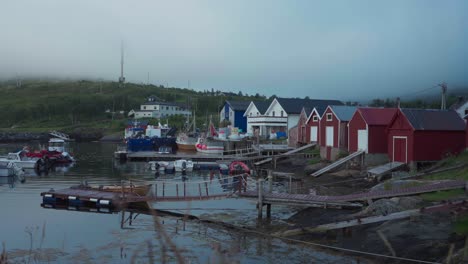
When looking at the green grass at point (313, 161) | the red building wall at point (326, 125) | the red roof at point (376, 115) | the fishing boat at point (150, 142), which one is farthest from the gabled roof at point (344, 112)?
the fishing boat at point (150, 142)

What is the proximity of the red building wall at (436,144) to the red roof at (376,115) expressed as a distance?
5382mm

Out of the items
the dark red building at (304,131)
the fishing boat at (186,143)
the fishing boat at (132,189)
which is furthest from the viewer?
the fishing boat at (186,143)

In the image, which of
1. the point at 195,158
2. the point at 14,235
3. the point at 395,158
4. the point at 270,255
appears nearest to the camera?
the point at 270,255

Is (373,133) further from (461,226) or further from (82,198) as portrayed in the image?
(461,226)

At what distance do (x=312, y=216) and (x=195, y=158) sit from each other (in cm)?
3366

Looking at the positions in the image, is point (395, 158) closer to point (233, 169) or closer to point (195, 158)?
point (233, 169)

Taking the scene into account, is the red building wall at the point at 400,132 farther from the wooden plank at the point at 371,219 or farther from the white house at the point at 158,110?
the white house at the point at 158,110

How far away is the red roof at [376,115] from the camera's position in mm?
38469

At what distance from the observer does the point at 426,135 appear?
33.2 meters

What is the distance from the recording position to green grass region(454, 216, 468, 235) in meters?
15.0

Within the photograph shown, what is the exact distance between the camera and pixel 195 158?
55.0 m

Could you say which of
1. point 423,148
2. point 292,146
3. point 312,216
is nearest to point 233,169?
point 292,146

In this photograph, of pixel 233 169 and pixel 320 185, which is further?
pixel 233 169

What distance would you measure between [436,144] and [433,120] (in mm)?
1864
